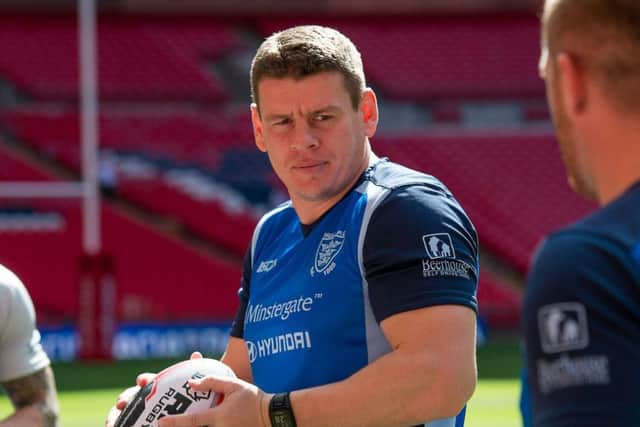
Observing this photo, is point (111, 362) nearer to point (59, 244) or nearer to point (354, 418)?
point (59, 244)

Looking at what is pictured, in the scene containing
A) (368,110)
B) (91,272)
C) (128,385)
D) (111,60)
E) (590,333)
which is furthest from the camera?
(111,60)

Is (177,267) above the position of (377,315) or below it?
below

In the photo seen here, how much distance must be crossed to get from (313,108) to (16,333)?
1.18m

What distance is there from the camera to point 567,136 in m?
1.53

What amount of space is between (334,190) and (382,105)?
51.2ft

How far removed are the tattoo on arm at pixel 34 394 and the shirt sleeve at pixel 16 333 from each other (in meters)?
0.02

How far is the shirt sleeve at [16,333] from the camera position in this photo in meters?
3.21

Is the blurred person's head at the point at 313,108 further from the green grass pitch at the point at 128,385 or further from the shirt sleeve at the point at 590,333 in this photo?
the green grass pitch at the point at 128,385

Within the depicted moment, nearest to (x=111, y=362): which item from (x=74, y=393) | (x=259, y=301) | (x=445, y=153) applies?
(x=74, y=393)

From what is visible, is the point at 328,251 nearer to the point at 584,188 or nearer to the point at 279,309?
the point at 279,309

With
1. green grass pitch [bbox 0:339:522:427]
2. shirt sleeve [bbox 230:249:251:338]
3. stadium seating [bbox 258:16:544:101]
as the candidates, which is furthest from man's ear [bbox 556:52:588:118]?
stadium seating [bbox 258:16:544:101]

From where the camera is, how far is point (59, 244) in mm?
16453

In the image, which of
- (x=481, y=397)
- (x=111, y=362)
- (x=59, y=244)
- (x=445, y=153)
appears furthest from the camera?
(x=445, y=153)

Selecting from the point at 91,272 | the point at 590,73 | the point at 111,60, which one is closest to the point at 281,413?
the point at 590,73
